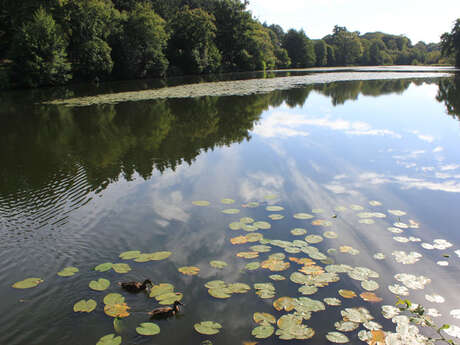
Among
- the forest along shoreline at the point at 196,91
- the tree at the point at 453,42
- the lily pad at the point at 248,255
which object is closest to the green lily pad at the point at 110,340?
the lily pad at the point at 248,255

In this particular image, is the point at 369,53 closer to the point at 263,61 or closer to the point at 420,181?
the point at 263,61

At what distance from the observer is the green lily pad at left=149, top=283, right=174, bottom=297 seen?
3607mm

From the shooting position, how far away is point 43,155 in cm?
952

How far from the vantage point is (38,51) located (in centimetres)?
3081

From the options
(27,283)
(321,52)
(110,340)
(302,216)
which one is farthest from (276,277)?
(321,52)

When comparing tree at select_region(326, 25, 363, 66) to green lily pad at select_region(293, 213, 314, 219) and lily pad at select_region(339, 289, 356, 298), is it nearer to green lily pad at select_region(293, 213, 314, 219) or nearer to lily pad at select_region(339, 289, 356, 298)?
green lily pad at select_region(293, 213, 314, 219)

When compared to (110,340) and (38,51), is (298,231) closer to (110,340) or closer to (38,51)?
(110,340)

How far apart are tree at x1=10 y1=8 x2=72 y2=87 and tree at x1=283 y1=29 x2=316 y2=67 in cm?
6954

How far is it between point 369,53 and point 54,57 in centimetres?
10717

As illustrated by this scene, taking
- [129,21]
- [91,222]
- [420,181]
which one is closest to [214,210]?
[91,222]

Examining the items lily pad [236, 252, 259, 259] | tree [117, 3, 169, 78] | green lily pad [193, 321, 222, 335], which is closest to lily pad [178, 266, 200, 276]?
lily pad [236, 252, 259, 259]

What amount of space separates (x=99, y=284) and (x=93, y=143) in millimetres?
7839

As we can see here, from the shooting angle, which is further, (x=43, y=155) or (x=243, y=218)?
(x=43, y=155)

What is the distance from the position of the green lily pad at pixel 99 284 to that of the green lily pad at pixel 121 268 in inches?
8.8
